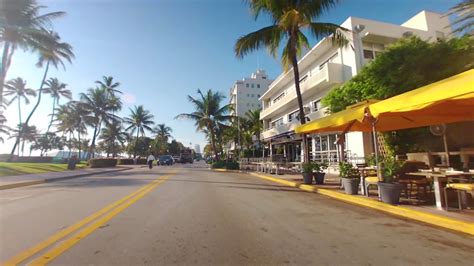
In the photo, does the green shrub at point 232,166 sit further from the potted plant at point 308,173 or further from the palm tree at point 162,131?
the palm tree at point 162,131

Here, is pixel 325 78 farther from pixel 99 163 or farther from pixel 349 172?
pixel 99 163

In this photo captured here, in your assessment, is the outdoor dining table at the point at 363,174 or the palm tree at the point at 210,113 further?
the palm tree at the point at 210,113

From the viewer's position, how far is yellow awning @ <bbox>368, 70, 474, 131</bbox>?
5.61 m

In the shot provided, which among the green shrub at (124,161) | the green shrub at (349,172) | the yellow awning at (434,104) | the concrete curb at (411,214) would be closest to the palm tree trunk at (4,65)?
the green shrub at (124,161)

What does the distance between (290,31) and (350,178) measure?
8566 millimetres

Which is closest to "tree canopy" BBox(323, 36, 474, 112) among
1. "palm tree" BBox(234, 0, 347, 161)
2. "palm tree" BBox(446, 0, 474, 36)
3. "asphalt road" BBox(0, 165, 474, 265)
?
"palm tree" BBox(446, 0, 474, 36)

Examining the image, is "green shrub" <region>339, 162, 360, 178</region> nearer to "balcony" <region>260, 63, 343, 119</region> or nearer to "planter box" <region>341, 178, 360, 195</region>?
"planter box" <region>341, 178, 360, 195</region>

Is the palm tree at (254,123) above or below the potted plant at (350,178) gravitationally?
above

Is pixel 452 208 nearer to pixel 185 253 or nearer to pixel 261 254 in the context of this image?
Result: pixel 261 254

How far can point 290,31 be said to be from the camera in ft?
51.1

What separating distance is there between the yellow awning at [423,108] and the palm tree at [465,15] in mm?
9790

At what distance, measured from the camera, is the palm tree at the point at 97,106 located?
4812 cm

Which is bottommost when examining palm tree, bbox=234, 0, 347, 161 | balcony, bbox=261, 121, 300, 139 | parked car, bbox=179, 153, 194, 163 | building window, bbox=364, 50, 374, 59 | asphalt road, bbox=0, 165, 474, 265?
asphalt road, bbox=0, 165, 474, 265

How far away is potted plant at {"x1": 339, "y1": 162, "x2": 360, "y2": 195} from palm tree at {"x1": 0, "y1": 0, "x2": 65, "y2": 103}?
28.1m
